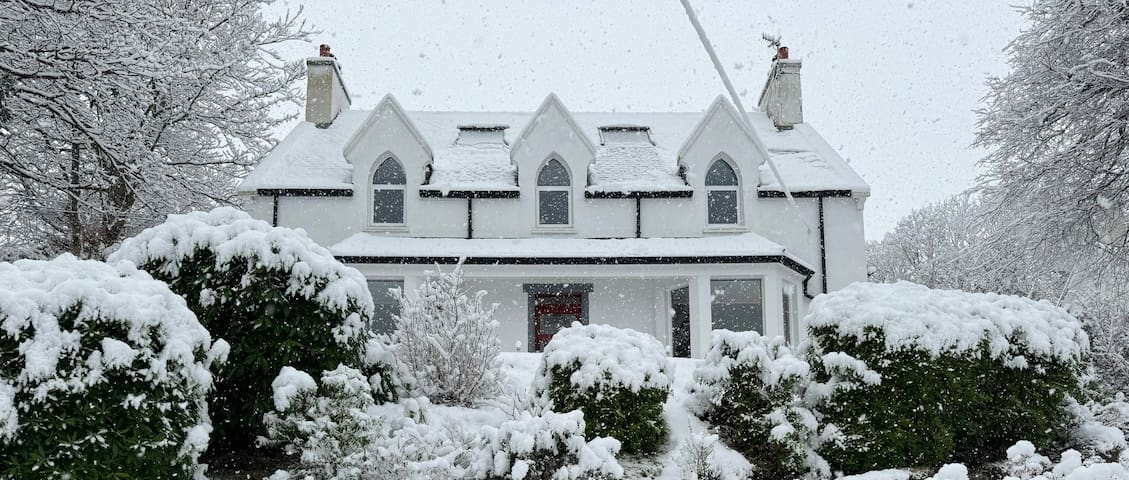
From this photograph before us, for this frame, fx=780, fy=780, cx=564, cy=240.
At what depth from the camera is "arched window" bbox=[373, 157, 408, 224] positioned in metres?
16.1

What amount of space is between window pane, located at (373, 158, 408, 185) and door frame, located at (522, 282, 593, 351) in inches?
134

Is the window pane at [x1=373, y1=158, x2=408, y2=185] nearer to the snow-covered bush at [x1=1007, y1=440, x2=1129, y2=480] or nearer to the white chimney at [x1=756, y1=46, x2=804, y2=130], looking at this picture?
the white chimney at [x1=756, y1=46, x2=804, y2=130]

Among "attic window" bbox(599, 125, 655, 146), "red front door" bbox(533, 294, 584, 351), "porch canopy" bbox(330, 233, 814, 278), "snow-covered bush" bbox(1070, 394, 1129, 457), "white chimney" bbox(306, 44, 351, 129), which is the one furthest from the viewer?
"white chimney" bbox(306, 44, 351, 129)

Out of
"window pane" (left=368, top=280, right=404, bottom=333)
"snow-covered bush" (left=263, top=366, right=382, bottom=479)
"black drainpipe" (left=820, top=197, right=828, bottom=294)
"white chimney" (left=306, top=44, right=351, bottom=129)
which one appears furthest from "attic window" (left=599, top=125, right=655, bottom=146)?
"snow-covered bush" (left=263, top=366, right=382, bottom=479)

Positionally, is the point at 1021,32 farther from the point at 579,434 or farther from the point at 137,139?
the point at 137,139

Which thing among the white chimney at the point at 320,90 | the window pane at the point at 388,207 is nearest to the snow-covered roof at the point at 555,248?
the window pane at the point at 388,207

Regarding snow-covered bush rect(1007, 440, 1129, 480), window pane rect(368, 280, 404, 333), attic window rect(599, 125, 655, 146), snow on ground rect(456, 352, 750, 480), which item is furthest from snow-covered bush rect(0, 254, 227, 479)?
attic window rect(599, 125, 655, 146)

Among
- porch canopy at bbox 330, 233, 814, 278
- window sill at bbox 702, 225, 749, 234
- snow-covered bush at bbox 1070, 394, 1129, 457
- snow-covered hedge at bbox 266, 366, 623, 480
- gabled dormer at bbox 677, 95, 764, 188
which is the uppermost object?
gabled dormer at bbox 677, 95, 764, 188

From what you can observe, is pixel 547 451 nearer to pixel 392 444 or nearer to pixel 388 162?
pixel 392 444

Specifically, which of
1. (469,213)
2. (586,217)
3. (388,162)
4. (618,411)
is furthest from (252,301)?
(586,217)

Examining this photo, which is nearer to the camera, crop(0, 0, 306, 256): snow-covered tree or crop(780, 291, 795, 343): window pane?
crop(0, 0, 306, 256): snow-covered tree

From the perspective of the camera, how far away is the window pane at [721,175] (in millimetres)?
A: 16688

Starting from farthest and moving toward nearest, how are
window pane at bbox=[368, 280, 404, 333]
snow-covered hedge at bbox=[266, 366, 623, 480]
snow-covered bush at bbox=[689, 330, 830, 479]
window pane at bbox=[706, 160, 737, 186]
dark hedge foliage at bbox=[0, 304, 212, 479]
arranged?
window pane at bbox=[706, 160, 737, 186] → window pane at bbox=[368, 280, 404, 333] → snow-covered bush at bbox=[689, 330, 830, 479] → snow-covered hedge at bbox=[266, 366, 623, 480] → dark hedge foliage at bbox=[0, 304, 212, 479]

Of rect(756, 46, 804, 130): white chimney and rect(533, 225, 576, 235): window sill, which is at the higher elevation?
rect(756, 46, 804, 130): white chimney
